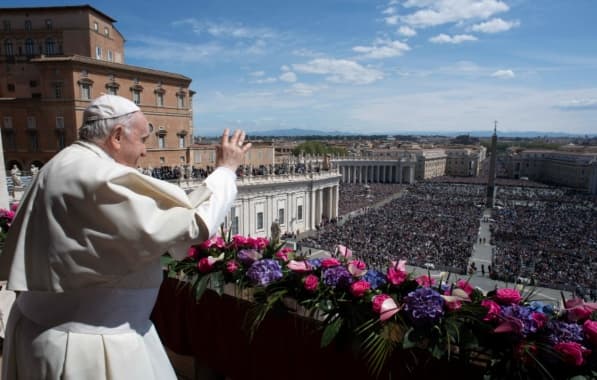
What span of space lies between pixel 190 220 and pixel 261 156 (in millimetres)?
44056

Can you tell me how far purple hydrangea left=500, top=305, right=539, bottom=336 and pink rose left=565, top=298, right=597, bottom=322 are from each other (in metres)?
0.32

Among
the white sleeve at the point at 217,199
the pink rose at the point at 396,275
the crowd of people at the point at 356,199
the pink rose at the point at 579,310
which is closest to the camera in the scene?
the white sleeve at the point at 217,199

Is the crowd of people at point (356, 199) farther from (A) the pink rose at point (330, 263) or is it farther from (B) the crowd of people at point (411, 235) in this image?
(A) the pink rose at point (330, 263)

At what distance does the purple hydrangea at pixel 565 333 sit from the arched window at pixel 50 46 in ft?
114

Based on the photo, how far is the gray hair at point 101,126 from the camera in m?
1.87

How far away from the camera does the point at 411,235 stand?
3506 centimetres

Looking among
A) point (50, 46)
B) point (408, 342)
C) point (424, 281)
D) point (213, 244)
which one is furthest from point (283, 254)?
point (50, 46)

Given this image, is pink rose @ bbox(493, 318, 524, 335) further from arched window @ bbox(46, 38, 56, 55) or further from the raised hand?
arched window @ bbox(46, 38, 56, 55)

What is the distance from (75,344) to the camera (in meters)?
1.78

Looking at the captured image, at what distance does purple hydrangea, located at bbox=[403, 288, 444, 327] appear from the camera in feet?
8.70

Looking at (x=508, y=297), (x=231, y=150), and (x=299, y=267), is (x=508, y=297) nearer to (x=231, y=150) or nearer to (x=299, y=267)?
(x=299, y=267)

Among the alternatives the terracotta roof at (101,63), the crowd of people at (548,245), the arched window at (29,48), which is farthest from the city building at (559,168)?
the arched window at (29,48)

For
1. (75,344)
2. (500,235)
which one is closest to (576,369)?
(75,344)

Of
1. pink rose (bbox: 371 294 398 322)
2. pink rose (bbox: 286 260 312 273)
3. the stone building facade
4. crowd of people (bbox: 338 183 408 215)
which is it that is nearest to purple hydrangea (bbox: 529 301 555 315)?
pink rose (bbox: 371 294 398 322)
